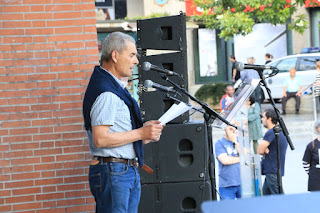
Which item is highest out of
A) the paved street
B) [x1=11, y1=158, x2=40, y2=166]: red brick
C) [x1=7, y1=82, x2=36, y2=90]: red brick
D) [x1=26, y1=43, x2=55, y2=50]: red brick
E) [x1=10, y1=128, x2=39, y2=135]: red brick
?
[x1=26, y1=43, x2=55, y2=50]: red brick

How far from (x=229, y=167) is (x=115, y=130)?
11.5 feet

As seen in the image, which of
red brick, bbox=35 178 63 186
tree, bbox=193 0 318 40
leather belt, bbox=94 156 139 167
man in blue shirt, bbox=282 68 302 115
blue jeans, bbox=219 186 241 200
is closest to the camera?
leather belt, bbox=94 156 139 167

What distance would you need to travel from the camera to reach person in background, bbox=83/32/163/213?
Answer: 425cm

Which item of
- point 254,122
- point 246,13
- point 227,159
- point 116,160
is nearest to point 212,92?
point 246,13

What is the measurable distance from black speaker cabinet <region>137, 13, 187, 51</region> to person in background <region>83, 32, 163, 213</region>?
158cm

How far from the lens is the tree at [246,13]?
1791 centimetres

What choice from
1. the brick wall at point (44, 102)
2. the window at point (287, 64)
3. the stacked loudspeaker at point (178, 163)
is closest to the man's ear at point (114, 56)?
the stacked loudspeaker at point (178, 163)

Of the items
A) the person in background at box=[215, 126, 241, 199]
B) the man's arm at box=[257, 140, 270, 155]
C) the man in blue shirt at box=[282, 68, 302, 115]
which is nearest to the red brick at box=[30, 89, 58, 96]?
the person in background at box=[215, 126, 241, 199]

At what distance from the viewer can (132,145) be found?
4.41m

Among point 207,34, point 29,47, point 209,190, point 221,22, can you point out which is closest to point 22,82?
point 29,47

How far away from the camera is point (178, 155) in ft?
19.4

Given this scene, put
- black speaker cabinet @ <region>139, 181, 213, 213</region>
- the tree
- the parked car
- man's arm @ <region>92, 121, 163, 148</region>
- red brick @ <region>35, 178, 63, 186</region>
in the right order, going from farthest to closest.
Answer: the parked car, the tree, red brick @ <region>35, 178, 63, 186</region>, black speaker cabinet @ <region>139, 181, 213, 213</region>, man's arm @ <region>92, 121, 163, 148</region>

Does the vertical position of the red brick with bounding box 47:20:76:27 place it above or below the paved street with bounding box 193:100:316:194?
above

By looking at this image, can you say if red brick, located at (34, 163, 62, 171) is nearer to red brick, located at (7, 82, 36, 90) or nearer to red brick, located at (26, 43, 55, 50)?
red brick, located at (7, 82, 36, 90)
